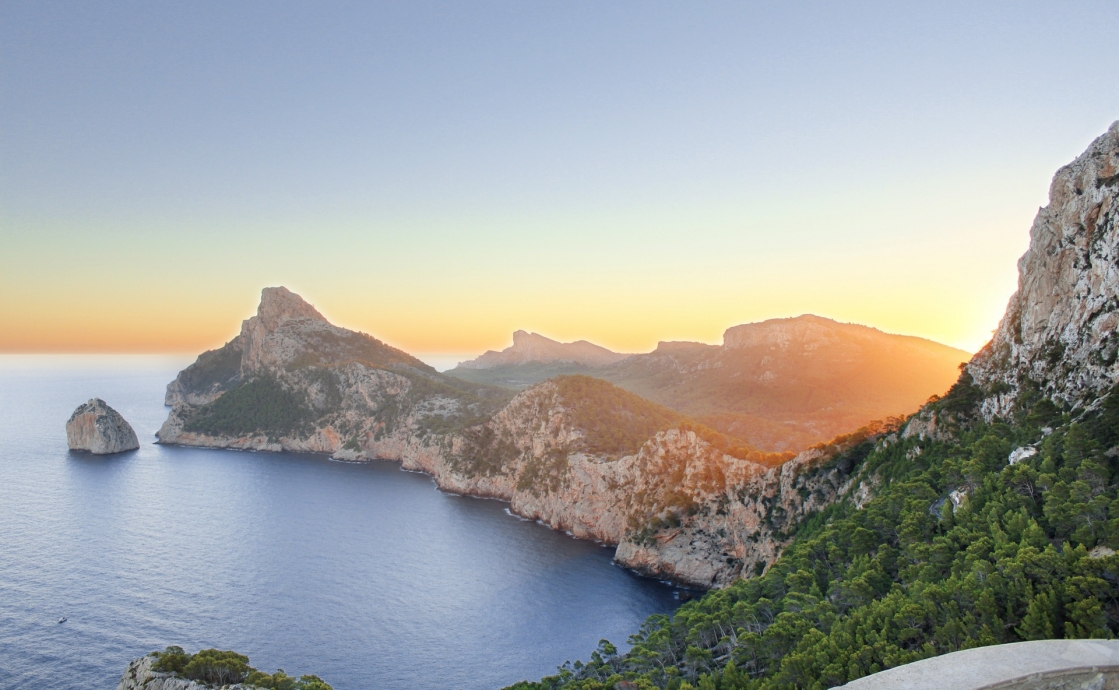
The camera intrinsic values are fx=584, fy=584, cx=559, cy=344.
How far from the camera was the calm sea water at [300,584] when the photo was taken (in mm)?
50312

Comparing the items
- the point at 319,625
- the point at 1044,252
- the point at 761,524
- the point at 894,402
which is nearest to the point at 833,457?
the point at 761,524

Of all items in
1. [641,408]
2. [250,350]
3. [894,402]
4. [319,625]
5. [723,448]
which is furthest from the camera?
[250,350]

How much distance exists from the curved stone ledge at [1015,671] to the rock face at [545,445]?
1723 inches

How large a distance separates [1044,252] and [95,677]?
7716 centimetres

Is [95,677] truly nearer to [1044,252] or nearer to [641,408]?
[1044,252]

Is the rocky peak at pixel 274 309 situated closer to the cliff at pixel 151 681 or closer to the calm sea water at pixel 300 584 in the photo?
the calm sea water at pixel 300 584

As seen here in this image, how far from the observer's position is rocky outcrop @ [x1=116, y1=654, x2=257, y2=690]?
35.1 m

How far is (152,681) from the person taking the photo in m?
35.8

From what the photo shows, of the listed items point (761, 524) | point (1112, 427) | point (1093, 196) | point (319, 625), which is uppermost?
point (1093, 196)

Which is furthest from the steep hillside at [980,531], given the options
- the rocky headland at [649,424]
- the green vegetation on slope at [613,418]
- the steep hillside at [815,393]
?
the steep hillside at [815,393]

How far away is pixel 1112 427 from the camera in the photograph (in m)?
31.3


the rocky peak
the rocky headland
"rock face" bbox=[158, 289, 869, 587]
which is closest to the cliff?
the rocky headland

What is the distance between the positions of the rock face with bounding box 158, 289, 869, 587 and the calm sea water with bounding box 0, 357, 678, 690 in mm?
6334

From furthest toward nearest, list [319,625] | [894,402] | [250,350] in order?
[250,350] < [894,402] < [319,625]
